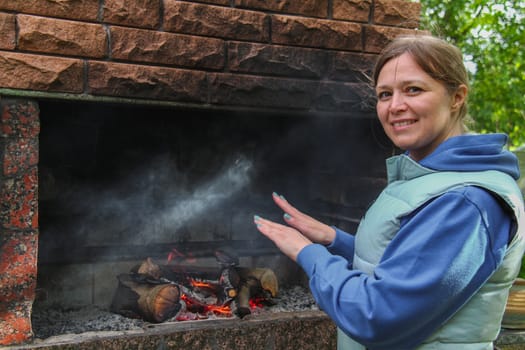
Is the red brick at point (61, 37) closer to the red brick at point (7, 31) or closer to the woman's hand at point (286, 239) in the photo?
the red brick at point (7, 31)

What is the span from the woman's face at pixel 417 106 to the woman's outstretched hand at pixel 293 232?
0.45 m

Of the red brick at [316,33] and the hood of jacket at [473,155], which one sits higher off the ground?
the red brick at [316,33]

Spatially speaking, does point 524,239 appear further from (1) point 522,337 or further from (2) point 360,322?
(1) point 522,337

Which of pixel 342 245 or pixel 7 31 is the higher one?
pixel 7 31

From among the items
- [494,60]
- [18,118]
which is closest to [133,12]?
[18,118]

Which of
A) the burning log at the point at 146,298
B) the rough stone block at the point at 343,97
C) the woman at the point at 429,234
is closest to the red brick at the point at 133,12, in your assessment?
the rough stone block at the point at 343,97

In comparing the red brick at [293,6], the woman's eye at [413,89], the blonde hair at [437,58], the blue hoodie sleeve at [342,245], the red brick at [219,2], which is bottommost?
the blue hoodie sleeve at [342,245]

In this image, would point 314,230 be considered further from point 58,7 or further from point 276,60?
point 58,7

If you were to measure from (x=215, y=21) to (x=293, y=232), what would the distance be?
1.37 meters

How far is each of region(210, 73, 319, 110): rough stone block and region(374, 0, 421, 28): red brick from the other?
1.91 ft

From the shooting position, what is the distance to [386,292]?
1450mm

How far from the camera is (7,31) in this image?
7.82ft

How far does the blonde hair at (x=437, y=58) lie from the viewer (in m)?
1.64

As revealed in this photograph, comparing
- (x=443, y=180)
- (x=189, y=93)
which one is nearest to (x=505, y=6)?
(x=189, y=93)
